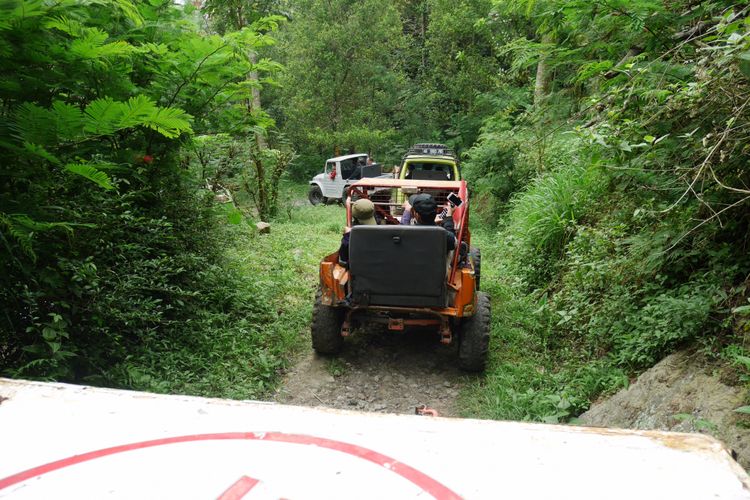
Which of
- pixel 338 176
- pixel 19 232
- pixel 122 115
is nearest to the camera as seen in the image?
pixel 19 232

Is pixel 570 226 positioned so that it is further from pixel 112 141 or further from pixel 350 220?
pixel 112 141

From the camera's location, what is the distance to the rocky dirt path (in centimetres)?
441

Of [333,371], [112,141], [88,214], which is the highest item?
[112,141]

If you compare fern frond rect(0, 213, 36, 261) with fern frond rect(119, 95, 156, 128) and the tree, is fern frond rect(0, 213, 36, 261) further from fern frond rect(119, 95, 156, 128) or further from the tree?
the tree

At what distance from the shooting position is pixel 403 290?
Result: 456 centimetres

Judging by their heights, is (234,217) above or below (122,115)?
below

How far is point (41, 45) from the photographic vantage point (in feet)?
9.34

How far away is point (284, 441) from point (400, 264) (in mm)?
3130

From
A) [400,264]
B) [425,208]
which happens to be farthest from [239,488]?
[425,208]

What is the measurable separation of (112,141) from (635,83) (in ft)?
12.7

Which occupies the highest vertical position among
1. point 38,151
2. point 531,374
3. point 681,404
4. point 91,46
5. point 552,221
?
point 91,46

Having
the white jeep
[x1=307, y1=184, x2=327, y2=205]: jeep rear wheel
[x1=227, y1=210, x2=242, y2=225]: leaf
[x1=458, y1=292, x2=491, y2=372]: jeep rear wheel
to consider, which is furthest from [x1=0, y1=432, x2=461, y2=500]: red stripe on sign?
[x1=307, y1=184, x2=327, y2=205]: jeep rear wheel

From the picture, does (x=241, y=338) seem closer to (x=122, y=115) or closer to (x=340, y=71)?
(x=122, y=115)

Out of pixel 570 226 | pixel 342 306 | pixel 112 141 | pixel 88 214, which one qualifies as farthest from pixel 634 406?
pixel 112 141
